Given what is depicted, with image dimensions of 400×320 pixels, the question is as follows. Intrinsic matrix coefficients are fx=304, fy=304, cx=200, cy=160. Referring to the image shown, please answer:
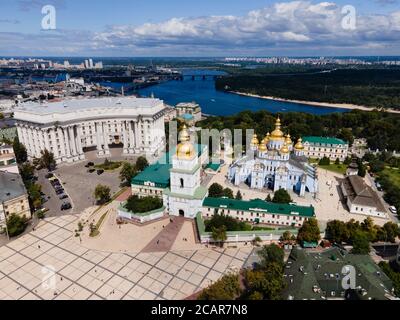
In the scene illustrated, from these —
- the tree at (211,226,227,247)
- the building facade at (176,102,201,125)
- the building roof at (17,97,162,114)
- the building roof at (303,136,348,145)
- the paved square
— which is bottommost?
the paved square

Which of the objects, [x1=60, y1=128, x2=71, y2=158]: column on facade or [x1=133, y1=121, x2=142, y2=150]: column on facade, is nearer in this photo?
[x1=60, y1=128, x2=71, y2=158]: column on facade

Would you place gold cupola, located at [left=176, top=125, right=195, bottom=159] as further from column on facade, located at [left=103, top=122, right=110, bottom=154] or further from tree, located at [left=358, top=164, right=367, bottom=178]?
column on facade, located at [left=103, top=122, right=110, bottom=154]

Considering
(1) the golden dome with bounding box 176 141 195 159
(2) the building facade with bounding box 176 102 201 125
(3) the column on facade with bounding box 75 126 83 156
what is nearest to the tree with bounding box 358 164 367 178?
(1) the golden dome with bounding box 176 141 195 159

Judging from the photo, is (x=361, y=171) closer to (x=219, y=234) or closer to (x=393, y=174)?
(x=393, y=174)

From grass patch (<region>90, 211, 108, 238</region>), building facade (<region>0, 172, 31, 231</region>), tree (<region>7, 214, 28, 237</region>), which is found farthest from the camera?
building facade (<region>0, 172, 31, 231</region>)

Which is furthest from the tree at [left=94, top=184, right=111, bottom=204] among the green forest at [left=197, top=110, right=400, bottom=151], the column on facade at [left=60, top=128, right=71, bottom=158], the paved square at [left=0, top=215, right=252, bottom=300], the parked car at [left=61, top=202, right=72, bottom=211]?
the green forest at [left=197, top=110, right=400, bottom=151]

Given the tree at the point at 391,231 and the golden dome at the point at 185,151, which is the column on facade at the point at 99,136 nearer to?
the golden dome at the point at 185,151

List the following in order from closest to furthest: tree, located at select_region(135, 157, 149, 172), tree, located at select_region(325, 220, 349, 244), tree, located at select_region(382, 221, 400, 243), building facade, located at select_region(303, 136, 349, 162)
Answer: tree, located at select_region(325, 220, 349, 244)
tree, located at select_region(382, 221, 400, 243)
tree, located at select_region(135, 157, 149, 172)
building facade, located at select_region(303, 136, 349, 162)

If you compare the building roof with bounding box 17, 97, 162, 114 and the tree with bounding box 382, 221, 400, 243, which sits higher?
the building roof with bounding box 17, 97, 162, 114
